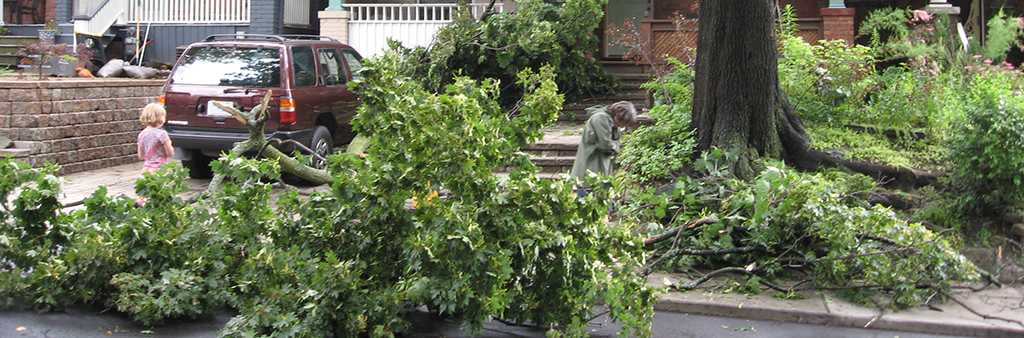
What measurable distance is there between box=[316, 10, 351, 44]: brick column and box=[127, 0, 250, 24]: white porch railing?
192 cm

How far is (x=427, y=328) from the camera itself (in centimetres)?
615

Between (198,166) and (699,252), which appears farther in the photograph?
(198,166)

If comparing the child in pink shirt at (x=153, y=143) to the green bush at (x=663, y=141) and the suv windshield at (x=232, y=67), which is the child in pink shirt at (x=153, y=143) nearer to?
the suv windshield at (x=232, y=67)

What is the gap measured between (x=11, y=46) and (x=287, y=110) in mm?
11446

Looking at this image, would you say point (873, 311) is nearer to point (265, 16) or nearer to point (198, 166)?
point (198, 166)

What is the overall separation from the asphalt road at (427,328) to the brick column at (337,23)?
11.1m

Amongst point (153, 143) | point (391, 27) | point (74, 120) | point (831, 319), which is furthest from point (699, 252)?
point (391, 27)

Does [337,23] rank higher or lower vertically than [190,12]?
lower

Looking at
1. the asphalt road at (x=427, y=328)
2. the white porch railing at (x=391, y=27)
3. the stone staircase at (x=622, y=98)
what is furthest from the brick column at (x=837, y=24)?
the asphalt road at (x=427, y=328)

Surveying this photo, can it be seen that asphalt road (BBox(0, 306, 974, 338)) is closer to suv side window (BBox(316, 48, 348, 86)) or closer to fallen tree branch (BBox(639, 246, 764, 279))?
fallen tree branch (BBox(639, 246, 764, 279))

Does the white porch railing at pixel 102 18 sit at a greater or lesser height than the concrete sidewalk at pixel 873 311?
greater

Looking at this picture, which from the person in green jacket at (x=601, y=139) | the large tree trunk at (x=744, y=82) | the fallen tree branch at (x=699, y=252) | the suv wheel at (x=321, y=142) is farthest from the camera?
the suv wheel at (x=321, y=142)

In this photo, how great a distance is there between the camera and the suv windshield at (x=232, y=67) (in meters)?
10.6


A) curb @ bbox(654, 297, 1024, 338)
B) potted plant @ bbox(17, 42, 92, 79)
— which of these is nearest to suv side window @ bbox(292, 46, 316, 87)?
potted plant @ bbox(17, 42, 92, 79)
